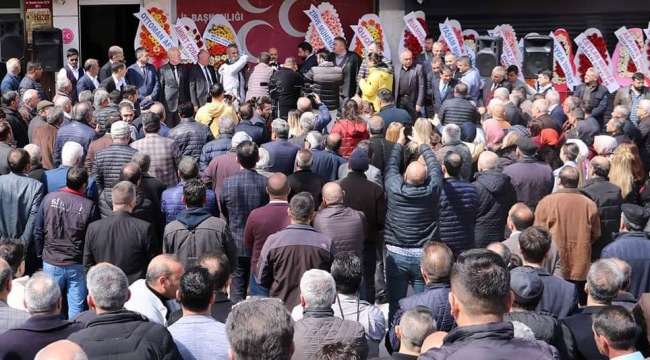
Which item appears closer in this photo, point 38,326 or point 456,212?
point 38,326

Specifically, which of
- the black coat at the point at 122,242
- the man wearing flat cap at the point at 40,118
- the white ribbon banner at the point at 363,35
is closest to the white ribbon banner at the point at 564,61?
the white ribbon banner at the point at 363,35

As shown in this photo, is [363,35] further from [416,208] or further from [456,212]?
[416,208]

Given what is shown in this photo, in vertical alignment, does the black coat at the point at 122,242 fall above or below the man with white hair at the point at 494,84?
below

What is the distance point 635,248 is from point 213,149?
4126 mm

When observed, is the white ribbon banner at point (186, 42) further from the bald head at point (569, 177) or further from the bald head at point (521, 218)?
the bald head at point (521, 218)

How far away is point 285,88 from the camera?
1403cm

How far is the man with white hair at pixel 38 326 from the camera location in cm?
478

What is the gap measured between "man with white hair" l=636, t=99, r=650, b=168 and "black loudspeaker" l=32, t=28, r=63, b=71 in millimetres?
9183

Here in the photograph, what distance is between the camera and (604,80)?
18.0 metres

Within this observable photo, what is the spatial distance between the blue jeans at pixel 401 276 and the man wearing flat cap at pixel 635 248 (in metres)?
1.44

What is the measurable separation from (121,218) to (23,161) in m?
1.56

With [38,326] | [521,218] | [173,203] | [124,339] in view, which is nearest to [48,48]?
[173,203]

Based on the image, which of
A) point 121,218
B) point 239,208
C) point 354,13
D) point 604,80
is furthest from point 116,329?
point 604,80

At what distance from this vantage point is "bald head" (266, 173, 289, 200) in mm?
7723
